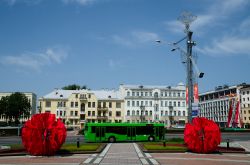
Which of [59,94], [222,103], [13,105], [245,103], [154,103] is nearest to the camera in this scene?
[59,94]

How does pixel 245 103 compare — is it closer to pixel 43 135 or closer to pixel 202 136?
pixel 202 136

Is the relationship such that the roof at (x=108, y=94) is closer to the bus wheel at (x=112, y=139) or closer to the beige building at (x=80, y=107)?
the beige building at (x=80, y=107)

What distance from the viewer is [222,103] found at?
128 metres

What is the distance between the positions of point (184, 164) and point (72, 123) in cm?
8228

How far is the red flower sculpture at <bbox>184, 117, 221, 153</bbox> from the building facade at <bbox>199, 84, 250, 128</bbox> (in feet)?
277

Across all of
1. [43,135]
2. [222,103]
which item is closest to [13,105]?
[222,103]

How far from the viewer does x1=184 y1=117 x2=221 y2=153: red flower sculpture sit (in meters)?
28.7

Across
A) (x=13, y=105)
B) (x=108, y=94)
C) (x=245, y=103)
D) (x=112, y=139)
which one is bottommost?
(x=112, y=139)

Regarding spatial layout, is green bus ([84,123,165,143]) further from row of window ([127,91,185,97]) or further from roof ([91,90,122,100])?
roof ([91,90,122,100])

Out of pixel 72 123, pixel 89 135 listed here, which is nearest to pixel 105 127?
pixel 89 135

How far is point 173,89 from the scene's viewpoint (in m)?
108

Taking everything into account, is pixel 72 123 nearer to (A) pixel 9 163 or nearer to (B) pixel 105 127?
(B) pixel 105 127

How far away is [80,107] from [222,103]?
56.0 m

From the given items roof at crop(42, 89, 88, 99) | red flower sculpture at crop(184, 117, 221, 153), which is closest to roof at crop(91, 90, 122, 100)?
roof at crop(42, 89, 88, 99)
